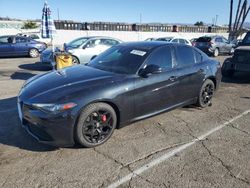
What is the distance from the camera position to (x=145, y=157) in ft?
11.6

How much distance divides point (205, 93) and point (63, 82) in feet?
10.7

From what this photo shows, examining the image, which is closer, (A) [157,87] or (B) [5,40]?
(A) [157,87]

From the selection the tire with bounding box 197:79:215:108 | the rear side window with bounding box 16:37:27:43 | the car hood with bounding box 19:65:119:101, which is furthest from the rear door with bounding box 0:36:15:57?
the tire with bounding box 197:79:215:108

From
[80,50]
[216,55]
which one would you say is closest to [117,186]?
[80,50]

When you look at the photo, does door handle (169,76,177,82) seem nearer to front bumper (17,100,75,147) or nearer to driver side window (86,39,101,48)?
front bumper (17,100,75,147)

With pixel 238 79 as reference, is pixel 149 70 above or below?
above

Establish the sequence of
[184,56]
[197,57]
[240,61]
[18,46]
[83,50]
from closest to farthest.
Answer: [184,56]
[197,57]
[240,61]
[83,50]
[18,46]

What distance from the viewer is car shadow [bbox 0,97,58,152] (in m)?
3.78

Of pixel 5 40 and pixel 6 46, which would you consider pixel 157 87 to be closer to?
pixel 6 46

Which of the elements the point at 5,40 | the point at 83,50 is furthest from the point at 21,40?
the point at 83,50

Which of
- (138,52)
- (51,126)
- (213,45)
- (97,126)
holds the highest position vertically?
(213,45)

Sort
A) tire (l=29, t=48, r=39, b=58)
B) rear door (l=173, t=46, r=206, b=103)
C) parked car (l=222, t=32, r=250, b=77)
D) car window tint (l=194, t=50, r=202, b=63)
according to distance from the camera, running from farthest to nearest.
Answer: tire (l=29, t=48, r=39, b=58)
parked car (l=222, t=32, r=250, b=77)
car window tint (l=194, t=50, r=202, b=63)
rear door (l=173, t=46, r=206, b=103)

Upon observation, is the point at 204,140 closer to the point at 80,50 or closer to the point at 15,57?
the point at 80,50

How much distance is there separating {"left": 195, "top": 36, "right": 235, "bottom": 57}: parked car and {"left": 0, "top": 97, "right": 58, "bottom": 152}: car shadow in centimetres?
1593
